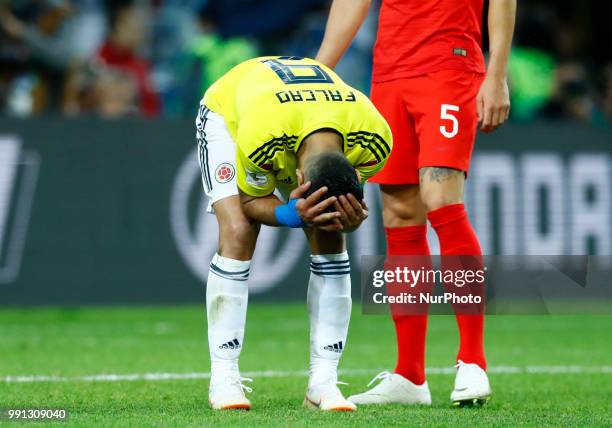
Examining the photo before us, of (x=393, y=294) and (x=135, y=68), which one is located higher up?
(x=135, y=68)

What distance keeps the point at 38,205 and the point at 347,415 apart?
6549mm

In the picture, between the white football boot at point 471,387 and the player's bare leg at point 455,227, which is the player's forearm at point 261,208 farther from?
the white football boot at point 471,387

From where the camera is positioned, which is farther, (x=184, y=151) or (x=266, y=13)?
(x=266, y=13)

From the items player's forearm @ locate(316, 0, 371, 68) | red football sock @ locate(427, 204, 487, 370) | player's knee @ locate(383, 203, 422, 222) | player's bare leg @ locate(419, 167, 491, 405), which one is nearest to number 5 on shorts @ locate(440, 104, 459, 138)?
player's bare leg @ locate(419, 167, 491, 405)

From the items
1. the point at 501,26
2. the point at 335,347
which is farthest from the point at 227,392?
the point at 501,26

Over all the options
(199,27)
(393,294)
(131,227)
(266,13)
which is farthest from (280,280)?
(393,294)

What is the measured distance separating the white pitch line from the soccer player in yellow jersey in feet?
4.44

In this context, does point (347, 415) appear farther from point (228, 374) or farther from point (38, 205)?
point (38, 205)

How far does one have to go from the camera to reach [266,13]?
1443 centimetres

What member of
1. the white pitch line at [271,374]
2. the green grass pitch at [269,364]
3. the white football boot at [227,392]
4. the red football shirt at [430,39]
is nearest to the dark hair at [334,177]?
the green grass pitch at [269,364]

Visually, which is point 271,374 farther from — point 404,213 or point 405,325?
point 404,213

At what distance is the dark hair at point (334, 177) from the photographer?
4.45 m

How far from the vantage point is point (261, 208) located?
4.88m

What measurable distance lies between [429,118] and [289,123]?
1046 millimetres
